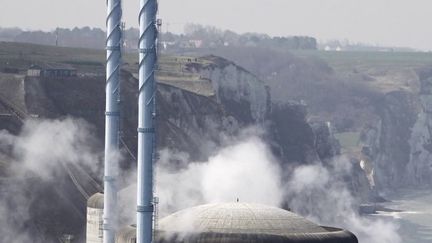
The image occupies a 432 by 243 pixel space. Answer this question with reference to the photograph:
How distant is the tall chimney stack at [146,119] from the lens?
104688mm

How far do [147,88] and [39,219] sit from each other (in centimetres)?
6607

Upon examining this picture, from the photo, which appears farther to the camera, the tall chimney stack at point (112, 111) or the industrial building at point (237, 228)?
the tall chimney stack at point (112, 111)

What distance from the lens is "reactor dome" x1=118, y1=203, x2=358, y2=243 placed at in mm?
108562

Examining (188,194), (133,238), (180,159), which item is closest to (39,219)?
(180,159)

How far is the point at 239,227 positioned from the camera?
110 metres

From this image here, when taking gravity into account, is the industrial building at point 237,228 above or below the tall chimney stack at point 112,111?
below

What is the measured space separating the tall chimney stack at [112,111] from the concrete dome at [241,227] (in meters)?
12.8

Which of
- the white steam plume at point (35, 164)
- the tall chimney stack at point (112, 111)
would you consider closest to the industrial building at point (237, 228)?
the tall chimney stack at point (112, 111)

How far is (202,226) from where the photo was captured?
362ft

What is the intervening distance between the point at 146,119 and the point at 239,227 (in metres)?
9.49

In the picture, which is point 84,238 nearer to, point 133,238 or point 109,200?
point 109,200

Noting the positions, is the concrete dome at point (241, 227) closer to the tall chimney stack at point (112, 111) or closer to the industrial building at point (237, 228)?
the industrial building at point (237, 228)

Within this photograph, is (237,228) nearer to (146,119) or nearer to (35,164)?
(146,119)

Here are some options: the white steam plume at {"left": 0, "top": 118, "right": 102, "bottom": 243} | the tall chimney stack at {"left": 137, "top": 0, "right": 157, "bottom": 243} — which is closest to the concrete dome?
the tall chimney stack at {"left": 137, "top": 0, "right": 157, "bottom": 243}
